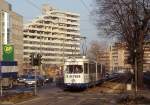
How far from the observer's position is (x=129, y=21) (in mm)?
62406

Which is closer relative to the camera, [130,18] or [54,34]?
[130,18]

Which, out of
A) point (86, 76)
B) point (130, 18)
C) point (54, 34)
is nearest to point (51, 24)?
point (54, 34)

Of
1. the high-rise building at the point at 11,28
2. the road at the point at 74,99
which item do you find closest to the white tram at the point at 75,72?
the road at the point at 74,99

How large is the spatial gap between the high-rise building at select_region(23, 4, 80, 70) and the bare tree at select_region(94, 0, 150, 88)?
104 meters

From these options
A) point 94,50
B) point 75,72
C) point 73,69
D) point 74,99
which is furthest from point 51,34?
point 74,99

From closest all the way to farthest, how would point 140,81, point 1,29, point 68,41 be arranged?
point 140,81 → point 1,29 → point 68,41

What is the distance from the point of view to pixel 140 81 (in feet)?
190

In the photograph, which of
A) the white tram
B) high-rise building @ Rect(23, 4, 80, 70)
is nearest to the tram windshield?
the white tram

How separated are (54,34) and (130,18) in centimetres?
13003

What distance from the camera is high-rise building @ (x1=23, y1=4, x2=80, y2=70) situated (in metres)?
177

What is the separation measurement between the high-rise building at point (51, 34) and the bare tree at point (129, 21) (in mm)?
103595

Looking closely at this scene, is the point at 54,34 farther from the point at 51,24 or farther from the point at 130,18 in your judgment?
the point at 130,18

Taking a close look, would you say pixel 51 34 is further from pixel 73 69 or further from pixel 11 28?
pixel 73 69

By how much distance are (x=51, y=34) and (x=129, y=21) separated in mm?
131633
